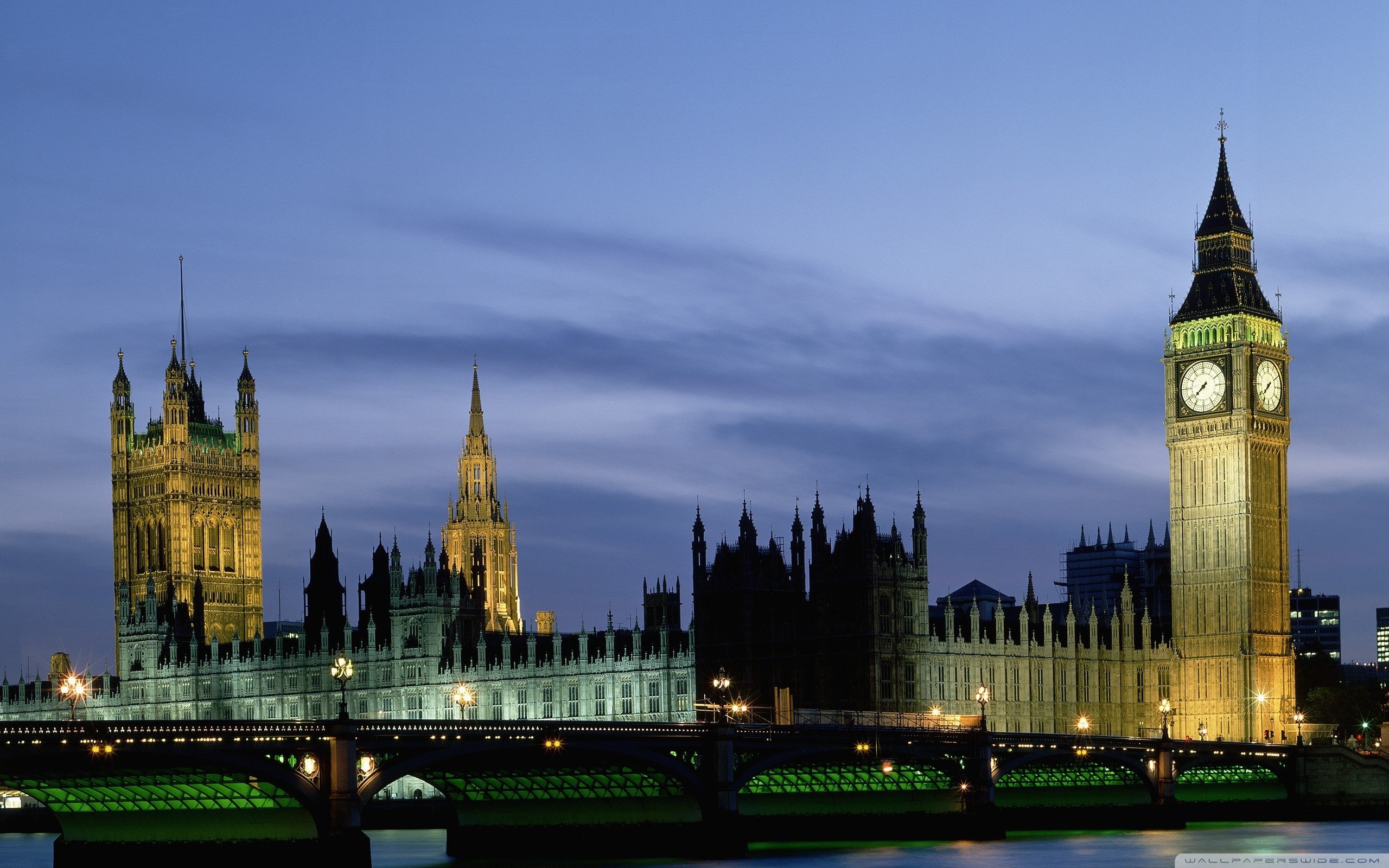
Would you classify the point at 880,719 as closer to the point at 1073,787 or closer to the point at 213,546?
the point at 1073,787

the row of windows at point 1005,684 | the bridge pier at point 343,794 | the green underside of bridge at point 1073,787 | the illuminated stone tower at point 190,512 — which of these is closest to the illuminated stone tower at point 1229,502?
the row of windows at point 1005,684

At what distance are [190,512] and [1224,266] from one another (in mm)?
92466

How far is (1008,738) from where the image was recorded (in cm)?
9344

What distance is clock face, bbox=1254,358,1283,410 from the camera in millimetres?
136375

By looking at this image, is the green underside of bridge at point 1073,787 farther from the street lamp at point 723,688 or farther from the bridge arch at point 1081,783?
the street lamp at point 723,688

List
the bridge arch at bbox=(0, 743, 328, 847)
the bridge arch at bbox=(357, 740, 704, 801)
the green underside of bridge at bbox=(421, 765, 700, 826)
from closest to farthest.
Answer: the bridge arch at bbox=(0, 743, 328, 847) < the bridge arch at bbox=(357, 740, 704, 801) < the green underside of bridge at bbox=(421, 765, 700, 826)

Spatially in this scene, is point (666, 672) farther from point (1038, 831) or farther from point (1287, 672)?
point (1287, 672)

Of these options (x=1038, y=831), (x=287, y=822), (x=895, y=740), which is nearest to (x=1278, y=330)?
(x=1038, y=831)

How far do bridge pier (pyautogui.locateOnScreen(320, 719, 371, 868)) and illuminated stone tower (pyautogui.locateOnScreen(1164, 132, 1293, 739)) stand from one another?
74.2 m

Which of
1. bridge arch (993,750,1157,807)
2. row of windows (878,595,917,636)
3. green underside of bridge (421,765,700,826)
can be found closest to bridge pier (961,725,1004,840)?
bridge arch (993,750,1157,807)

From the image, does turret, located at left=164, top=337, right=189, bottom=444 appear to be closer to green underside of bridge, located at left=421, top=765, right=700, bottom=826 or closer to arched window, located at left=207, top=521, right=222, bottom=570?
arched window, located at left=207, top=521, right=222, bottom=570

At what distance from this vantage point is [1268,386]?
13712cm

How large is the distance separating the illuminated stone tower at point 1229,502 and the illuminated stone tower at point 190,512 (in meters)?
84.5

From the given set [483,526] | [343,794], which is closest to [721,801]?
[343,794]
